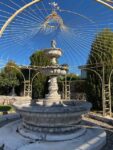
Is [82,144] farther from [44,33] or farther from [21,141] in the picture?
[44,33]

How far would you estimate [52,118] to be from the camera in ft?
25.0

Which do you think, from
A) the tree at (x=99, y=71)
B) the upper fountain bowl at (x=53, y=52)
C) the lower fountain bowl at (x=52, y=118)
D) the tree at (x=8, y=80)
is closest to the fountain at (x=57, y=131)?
the lower fountain bowl at (x=52, y=118)

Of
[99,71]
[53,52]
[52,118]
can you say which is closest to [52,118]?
[52,118]

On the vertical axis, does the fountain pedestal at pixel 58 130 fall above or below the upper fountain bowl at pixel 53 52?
below

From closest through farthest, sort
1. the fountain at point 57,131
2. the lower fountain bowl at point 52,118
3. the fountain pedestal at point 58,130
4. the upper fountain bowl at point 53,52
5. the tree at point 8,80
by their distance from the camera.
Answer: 1. the fountain at point 57,131
2. the fountain pedestal at point 58,130
3. the lower fountain bowl at point 52,118
4. the upper fountain bowl at point 53,52
5. the tree at point 8,80

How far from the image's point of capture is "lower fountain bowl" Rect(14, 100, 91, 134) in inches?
294

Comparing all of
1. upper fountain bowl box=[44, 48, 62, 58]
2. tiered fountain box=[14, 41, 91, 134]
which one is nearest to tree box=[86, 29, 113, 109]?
upper fountain bowl box=[44, 48, 62, 58]

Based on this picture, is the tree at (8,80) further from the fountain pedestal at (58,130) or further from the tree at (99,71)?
the fountain pedestal at (58,130)

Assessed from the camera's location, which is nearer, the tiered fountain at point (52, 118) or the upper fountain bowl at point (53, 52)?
the tiered fountain at point (52, 118)

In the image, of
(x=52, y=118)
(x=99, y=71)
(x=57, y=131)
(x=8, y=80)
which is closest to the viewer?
(x=52, y=118)

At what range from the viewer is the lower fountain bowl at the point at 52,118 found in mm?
7464

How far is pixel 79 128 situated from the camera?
8625 millimetres

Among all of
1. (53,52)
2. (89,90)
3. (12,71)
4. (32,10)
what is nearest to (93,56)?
(89,90)

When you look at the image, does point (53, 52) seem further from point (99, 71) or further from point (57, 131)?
point (99, 71)
